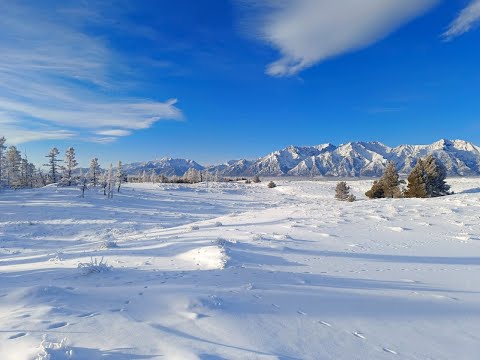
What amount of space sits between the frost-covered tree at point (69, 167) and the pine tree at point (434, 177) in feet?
203

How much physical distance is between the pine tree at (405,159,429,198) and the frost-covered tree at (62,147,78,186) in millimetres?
60329

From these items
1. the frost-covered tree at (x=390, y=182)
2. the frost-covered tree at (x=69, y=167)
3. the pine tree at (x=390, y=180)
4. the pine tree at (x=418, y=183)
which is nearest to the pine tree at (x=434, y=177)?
the pine tree at (x=418, y=183)

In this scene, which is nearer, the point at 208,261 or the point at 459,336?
the point at 459,336

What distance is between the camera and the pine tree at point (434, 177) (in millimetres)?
34594

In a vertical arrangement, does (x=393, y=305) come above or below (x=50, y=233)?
above

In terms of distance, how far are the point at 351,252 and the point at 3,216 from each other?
36639 mm

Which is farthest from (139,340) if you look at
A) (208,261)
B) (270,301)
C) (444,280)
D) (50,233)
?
(50,233)

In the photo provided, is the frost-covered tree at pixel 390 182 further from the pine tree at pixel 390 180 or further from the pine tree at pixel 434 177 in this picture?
the pine tree at pixel 434 177

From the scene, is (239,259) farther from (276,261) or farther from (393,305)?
(393,305)

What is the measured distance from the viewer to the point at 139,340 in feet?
11.5

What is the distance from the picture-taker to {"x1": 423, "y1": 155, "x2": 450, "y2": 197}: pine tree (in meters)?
34.6

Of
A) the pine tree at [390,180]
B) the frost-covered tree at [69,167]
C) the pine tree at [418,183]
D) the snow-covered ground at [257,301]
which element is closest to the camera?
the snow-covered ground at [257,301]

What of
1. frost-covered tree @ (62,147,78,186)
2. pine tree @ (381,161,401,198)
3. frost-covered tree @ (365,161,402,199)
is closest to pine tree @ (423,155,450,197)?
frost-covered tree @ (365,161,402,199)

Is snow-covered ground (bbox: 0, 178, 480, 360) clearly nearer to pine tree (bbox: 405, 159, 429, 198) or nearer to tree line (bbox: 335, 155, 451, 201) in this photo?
pine tree (bbox: 405, 159, 429, 198)
